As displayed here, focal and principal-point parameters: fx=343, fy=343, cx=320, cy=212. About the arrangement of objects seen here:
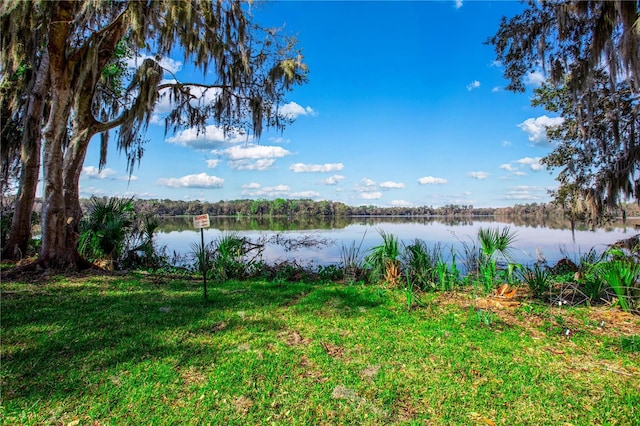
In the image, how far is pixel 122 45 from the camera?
35.1 feet

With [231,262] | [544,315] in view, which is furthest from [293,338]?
[231,262]

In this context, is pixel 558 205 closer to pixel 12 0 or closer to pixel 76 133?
pixel 76 133

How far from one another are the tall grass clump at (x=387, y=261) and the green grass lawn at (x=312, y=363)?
48.0 inches

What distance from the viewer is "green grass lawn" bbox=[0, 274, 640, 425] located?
257 centimetres

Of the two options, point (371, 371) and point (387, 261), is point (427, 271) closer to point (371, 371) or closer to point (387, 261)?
point (387, 261)

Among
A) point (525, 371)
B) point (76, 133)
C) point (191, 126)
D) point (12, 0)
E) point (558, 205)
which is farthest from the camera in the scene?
point (558, 205)

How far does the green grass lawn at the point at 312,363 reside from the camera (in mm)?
2570

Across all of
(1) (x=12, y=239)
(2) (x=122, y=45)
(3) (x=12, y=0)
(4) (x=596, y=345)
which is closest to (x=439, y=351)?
(4) (x=596, y=345)

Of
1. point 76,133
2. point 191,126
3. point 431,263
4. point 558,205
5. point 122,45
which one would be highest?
point 122,45

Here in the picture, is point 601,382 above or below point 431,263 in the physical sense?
below

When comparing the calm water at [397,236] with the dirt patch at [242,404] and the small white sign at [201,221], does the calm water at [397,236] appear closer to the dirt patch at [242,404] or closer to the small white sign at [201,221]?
the small white sign at [201,221]

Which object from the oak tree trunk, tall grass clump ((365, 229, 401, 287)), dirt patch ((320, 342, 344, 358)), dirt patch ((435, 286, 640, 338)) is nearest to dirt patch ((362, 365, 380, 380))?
dirt patch ((320, 342, 344, 358))

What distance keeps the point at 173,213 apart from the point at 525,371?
227 feet

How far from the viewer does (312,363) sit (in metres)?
3.32
